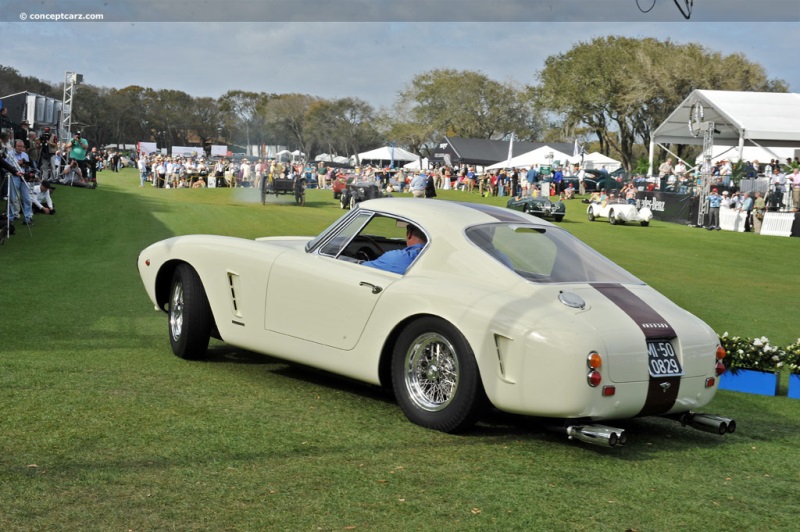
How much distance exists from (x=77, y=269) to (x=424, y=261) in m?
10.3

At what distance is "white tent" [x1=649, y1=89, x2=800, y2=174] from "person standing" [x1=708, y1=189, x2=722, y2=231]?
5.18 m

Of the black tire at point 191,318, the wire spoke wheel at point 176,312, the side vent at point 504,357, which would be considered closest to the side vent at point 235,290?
the black tire at point 191,318

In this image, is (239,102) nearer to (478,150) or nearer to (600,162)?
(478,150)

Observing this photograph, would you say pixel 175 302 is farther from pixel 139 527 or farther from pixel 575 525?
pixel 575 525

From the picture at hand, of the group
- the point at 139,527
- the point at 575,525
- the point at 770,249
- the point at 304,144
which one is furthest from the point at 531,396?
the point at 304,144

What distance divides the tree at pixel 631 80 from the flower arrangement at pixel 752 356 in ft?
215

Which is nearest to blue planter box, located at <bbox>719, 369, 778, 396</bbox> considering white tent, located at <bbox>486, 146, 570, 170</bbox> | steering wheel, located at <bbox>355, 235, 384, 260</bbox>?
steering wheel, located at <bbox>355, 235, 384, 260</bbox>

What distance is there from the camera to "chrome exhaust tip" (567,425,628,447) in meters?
5.09

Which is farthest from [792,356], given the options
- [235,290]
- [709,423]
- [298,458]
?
[298,458]

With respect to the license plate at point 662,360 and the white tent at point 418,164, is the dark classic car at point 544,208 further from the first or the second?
the white tent at point 418,164

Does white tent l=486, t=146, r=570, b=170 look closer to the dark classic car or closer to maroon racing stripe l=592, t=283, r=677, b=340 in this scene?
the dark classic car

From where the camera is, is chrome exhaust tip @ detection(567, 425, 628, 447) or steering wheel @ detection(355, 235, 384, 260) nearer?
chrome exhaust tip @ detection(567, 425, 628, 447)

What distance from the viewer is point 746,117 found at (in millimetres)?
42531

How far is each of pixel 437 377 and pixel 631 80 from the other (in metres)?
70.8
